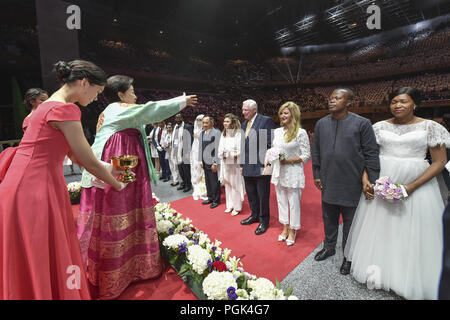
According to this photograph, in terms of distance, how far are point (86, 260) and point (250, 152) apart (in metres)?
2.27

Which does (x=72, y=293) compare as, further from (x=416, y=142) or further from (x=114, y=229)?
(x=416, y=142)

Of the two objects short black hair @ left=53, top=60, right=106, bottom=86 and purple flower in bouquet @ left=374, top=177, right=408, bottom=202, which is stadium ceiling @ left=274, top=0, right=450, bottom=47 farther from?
short black hair @ left=53, top=60, right=106, bottom=86

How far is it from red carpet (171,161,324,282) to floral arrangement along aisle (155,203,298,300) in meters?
0.40

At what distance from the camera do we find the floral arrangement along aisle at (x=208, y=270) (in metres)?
1.62

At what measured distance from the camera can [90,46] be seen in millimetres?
12422

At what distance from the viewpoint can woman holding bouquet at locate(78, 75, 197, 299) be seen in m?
1.80

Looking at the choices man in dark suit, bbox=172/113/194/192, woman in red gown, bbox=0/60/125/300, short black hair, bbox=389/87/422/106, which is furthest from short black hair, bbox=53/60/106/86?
man in dark suit, bbox=172/113/194/192

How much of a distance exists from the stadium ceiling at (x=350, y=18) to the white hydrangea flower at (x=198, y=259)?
1271cm

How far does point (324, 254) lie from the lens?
8.23ft

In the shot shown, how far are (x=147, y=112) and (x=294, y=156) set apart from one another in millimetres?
1875

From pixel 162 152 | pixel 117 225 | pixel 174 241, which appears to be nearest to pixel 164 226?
pixel 174 241

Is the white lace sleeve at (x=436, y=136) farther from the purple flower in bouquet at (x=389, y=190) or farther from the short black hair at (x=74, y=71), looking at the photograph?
the short black hair at (x=74, y=71)

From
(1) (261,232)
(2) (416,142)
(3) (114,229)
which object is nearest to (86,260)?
(3) (114,229)

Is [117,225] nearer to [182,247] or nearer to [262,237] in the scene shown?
[182,247]
